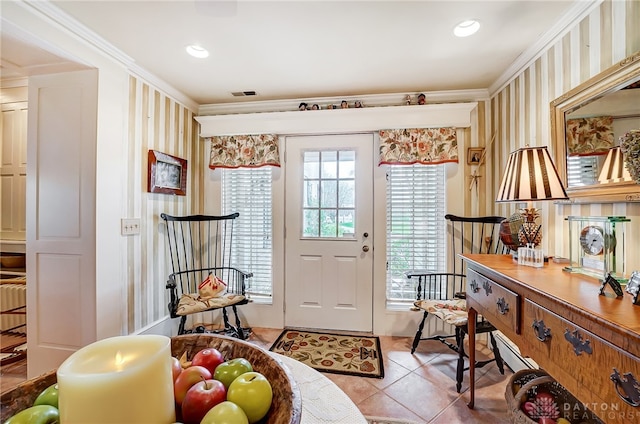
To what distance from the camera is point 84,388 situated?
0.40 meters

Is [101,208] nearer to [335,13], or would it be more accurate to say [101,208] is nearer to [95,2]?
[95,2]

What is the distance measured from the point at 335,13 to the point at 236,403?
6.23ft

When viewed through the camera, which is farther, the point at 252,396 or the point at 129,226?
the point at 129,226

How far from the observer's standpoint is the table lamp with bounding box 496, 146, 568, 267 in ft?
4.66

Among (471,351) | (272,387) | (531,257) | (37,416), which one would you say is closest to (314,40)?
(531,257)

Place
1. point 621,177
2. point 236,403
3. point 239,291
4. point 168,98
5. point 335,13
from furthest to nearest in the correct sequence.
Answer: point 239,291, point 168,98, point 335,13, point 621,177, point 236,403

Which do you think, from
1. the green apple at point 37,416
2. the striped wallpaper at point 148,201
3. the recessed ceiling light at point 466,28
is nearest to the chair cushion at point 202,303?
the striped wallpaper at point 148,201

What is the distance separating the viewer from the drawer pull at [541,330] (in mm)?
990

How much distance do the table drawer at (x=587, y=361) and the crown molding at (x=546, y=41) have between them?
1664mm

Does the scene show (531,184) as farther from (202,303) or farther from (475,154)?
(202,303)

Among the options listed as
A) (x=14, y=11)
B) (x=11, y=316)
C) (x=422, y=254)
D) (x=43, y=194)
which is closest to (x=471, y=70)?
(x=422, y=254)

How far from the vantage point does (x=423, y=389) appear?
1.90 metres

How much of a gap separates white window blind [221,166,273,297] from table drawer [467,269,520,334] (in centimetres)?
191

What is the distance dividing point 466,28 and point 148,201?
8.97ft
